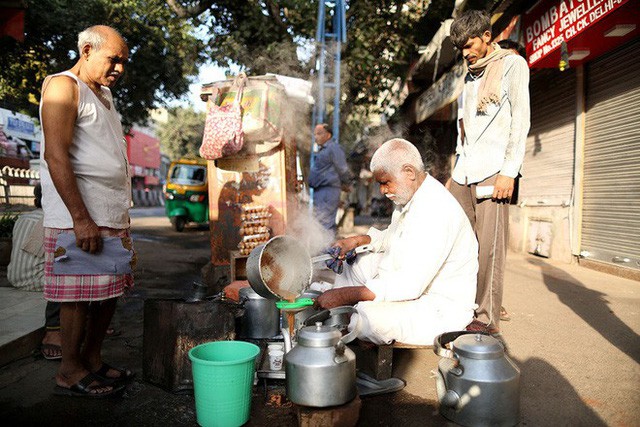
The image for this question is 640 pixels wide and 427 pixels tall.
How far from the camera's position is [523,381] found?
2584 mm

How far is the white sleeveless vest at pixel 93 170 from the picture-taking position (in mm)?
2396

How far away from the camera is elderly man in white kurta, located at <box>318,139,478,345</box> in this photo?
8.09 ft

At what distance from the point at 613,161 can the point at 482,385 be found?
202 inches

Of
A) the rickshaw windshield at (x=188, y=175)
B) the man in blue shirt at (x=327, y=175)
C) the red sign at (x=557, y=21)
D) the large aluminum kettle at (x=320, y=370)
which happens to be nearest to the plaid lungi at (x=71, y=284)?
the large aluminum kettle at (x=320, y=370)

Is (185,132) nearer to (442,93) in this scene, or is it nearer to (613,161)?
(442,93)

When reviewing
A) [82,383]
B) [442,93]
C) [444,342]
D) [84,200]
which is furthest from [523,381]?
[442,93]

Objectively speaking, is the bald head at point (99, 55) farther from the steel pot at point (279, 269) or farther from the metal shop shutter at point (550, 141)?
the metal shop shutter at point (550, 141)

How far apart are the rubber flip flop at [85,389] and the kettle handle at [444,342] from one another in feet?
5.75

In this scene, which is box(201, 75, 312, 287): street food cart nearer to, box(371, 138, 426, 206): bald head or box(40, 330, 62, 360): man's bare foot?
box(40, 330, 62, 360): man's bare foot

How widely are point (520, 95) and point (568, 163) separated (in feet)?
14.5

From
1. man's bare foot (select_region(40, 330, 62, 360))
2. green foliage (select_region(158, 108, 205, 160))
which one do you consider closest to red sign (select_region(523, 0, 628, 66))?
man's bare foot (select_region(40, 330, 62, 360))

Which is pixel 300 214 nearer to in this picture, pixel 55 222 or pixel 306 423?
pixel 55 222

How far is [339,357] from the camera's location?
2.00 metres

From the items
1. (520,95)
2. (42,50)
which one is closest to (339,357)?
(520,95)
